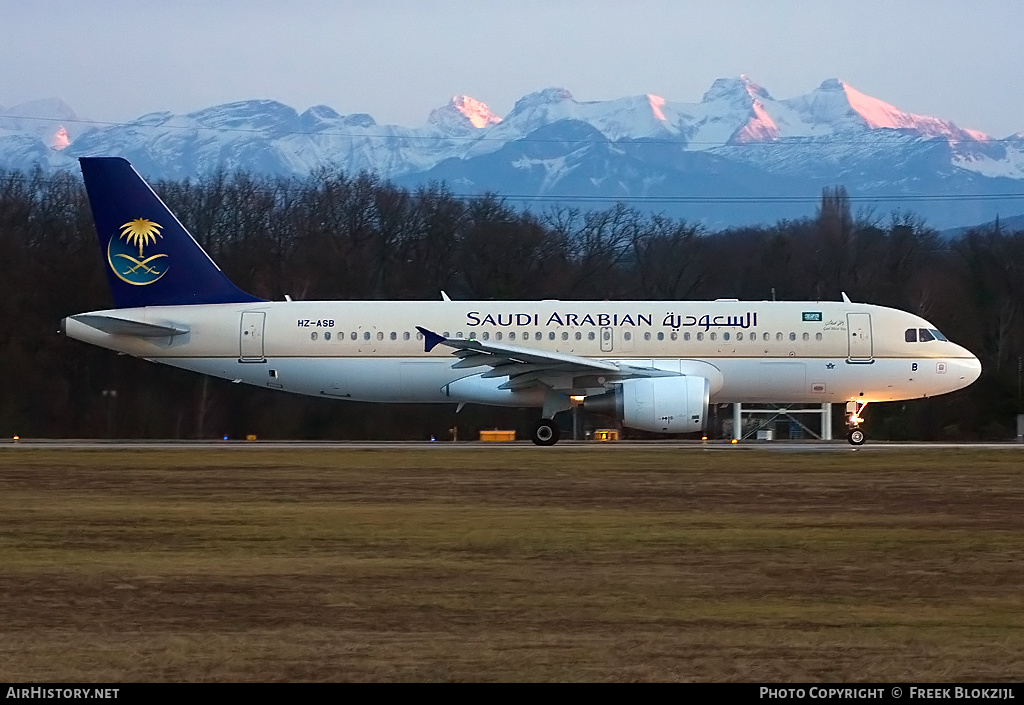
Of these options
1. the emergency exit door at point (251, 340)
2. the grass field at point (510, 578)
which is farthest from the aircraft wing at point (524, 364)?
the grass field at point (510, 578)

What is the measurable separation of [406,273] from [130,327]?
2182cm

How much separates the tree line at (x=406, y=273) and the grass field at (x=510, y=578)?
1947cm

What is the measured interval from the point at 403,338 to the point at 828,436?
12071 millimetres

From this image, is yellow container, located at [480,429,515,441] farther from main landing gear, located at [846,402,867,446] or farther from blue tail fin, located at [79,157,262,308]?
main landing gear, located at [846,402,867,446]

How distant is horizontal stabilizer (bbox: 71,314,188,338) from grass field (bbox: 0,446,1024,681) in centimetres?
1000

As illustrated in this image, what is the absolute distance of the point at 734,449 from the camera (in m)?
29.7

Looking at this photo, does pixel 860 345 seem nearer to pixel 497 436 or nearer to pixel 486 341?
pixel 486 341

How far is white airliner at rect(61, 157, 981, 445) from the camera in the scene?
31688 mm

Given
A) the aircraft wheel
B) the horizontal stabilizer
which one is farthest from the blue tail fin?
the aircraft wheel

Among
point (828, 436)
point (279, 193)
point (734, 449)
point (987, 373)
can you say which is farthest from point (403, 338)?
point (279, 193)

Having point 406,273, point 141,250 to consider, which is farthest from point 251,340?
point 406,273

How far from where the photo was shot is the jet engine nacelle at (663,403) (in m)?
29.4

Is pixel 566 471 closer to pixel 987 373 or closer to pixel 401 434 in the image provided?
pixel 401 434

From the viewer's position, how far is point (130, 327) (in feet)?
104
